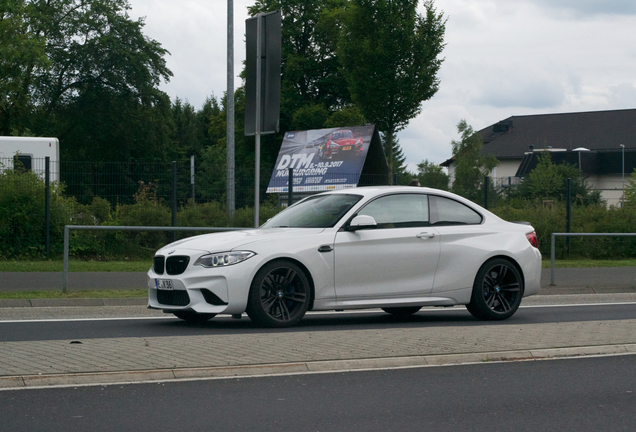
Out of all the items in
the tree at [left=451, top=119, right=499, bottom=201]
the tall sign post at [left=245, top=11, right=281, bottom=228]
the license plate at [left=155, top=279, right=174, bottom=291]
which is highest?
the tree at [left=451, top=119, right=499, bottom=201]

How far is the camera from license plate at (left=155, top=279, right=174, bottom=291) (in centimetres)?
913

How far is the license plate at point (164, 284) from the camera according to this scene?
913cm

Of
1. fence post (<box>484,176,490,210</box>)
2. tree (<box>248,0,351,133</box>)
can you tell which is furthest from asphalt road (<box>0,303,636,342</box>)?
tree (<box>248,0,351,133</box>)

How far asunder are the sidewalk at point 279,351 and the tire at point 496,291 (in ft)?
3.56

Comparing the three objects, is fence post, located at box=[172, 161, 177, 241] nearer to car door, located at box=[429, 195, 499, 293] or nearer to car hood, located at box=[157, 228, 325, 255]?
car hood, located at box=[157, 228, 325, 255]

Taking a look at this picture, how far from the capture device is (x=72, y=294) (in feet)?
40.8

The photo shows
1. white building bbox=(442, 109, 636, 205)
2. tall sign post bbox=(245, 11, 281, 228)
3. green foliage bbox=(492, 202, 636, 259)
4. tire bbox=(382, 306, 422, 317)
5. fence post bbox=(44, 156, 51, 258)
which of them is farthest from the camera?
white building bbox=(442, 109, 636, 205)

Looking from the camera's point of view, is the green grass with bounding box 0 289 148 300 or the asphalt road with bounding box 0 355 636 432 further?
the green grass with bounding box 0 289 148 300

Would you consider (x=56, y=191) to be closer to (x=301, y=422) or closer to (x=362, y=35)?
(x=301, y=422)

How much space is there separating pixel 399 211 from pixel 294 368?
3.65 m

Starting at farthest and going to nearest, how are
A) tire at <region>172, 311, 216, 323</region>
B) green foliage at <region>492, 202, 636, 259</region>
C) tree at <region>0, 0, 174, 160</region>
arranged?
tree at <region>0, 0, 174, 160</region>
green foliage at <region>492, 202, 636, 259</region>
tire at <region>172, 311, 216, 323</region>

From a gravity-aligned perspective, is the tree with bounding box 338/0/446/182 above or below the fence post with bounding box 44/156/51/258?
above

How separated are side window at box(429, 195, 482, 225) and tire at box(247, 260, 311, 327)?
2015mm

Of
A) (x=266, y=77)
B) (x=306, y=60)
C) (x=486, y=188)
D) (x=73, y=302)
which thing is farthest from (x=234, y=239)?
(x=306, y=60)
